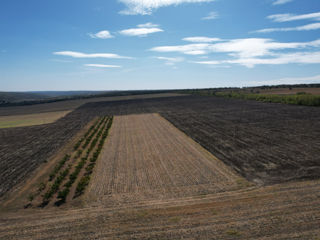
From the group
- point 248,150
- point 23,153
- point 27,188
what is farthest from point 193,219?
point 23,153

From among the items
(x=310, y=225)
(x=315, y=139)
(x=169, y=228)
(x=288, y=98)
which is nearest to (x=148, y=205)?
(x=169, y=228)

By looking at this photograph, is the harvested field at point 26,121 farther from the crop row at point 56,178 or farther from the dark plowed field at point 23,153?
the crop row at point 56,178

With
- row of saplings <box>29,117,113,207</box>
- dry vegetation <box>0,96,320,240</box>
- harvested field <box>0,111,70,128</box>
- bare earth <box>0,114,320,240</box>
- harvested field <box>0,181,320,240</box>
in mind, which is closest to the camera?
harvested field <box>0,181,320,240</box>

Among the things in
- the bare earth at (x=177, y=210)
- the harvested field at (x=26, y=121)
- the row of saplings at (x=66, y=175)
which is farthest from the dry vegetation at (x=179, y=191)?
the harvested field at (x=26, y=121)

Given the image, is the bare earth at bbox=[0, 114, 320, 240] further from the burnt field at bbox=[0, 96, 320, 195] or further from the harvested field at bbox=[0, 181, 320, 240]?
the burnt field at bbox=[0, 96, 320, 195]

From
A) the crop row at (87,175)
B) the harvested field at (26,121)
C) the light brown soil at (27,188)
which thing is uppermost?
the harvested field at (26,121)

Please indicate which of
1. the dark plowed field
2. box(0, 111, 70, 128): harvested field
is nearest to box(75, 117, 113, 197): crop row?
the dark plowed field

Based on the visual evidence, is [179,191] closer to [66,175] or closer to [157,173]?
[157,173]
